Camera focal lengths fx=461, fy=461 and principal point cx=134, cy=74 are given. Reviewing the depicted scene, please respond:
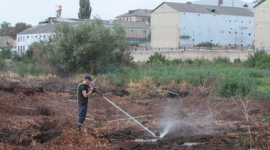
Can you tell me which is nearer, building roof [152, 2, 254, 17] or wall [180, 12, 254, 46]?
wall [180, 12, 254, 46]

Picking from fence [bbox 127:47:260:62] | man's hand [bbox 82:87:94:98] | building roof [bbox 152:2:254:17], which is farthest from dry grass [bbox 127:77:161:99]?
building roof [bbox 152:2:254:17]

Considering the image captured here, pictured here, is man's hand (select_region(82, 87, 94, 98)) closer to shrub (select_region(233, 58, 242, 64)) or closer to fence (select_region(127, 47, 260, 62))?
fence (select_region(127, 47, 260, 62))

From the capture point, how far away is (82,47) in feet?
109

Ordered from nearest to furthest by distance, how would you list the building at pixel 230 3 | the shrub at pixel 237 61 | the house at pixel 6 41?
the shrub at pixel 237 61, the building at pixel 230 3, the house at pixel 6 41

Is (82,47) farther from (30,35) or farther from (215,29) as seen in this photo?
(30,35)

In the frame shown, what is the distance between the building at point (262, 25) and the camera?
58500 mm

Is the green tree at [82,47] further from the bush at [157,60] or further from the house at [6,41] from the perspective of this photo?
the house at [6,41]

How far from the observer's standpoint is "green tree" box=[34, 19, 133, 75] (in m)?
33.5

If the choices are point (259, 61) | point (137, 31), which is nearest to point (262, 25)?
point (259, 61)

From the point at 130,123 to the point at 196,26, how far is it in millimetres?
54036

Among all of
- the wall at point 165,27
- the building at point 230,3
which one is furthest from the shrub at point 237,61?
the building at point 230,3

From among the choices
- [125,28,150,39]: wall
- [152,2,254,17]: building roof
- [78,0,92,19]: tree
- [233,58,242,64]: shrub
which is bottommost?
[233,58,242,64]: shrub

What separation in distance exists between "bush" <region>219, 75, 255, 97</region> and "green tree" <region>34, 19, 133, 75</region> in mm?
12263

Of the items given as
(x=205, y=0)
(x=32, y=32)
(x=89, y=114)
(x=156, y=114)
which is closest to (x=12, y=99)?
(x=89, y=114)
